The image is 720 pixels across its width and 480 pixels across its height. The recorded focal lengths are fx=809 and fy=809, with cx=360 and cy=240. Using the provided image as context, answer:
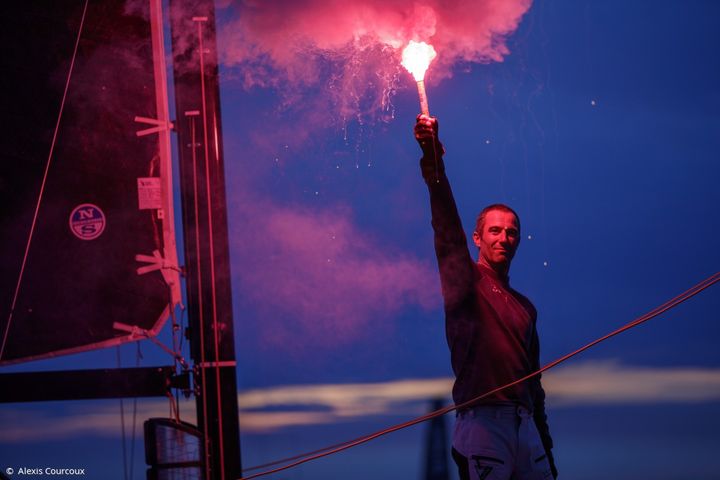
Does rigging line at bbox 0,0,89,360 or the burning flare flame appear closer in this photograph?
the burning flare flame

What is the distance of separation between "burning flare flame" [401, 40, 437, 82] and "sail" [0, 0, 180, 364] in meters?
1.10

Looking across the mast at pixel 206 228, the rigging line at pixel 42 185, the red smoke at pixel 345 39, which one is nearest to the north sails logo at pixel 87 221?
the rigging line at pixel 42 185

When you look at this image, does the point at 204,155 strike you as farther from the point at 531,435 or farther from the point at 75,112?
the point at 531,435

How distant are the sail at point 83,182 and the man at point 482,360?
1.29 metres

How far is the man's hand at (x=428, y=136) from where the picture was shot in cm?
290

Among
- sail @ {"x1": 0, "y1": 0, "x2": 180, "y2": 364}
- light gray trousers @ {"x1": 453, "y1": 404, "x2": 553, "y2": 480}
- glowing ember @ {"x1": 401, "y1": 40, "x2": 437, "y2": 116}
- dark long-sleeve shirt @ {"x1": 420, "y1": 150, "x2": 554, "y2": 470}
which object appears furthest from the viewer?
sail @ {"x1": 0, "y1": 0, "x2": 180, "y2": 364}

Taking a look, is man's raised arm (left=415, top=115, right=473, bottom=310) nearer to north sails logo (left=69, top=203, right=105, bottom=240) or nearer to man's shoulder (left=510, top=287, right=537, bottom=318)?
man's shoulder (left=510, top=287, right=537, bottom=318)

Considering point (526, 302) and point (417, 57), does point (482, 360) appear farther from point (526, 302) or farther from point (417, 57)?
point (417, 57)

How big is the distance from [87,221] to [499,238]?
180 cm

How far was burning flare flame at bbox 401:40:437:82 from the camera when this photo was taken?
3.17 m

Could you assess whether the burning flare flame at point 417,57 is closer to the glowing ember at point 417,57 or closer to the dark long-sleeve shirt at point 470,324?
the glowing ember at point 417,57

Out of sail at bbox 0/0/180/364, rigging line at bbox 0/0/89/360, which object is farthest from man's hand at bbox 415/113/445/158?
rigging line at bbox 0/0/89/360

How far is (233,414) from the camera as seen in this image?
329 cm

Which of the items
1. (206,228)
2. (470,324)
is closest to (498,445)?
(470,324)
